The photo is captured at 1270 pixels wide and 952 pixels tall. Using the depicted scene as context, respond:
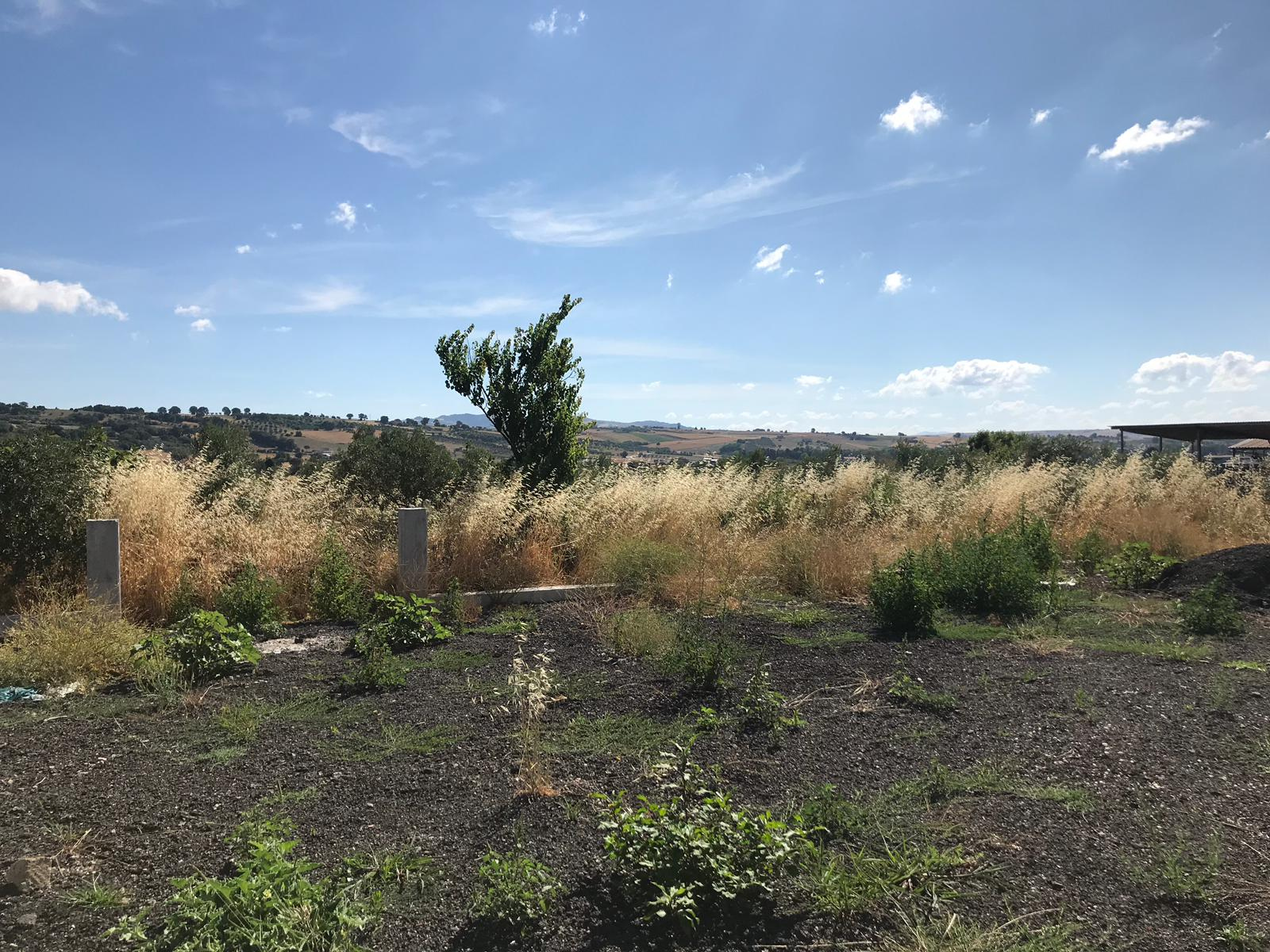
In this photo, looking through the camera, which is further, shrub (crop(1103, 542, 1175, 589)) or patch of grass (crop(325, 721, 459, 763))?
shrub (crop(1103, 542, 1175, 589))

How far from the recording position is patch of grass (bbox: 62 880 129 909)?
8.43ft

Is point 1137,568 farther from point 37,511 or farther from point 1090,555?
point 37,511

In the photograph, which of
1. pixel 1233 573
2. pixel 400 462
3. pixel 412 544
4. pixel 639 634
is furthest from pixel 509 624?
pixel 400 462

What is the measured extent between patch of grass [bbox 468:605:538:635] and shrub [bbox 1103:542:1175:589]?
6.35 meters

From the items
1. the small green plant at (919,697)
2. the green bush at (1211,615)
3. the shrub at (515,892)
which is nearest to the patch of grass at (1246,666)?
the green bush at (1211,615)

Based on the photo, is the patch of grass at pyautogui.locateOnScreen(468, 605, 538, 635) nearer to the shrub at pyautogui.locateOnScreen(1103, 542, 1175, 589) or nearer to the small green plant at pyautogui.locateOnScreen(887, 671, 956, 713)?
the small green plant at pyautogui.locateOnScreen(887, 671, 956, 713)

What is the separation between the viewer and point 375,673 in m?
4.87

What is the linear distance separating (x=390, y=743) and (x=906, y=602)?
420 centimetres

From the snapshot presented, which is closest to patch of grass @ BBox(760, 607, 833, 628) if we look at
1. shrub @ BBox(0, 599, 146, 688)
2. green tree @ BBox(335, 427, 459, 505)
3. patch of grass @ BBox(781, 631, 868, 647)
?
patch of grass @ BBox(781, 631, 868, 647)

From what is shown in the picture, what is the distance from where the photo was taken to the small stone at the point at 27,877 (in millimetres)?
2662

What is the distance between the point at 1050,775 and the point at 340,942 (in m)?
2.90

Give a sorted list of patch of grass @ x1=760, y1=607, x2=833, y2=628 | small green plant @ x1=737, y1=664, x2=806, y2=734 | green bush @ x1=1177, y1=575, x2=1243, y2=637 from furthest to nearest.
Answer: patch of grass @ x1=760, y1=607, x2=833, y2=628, green bush @ x1=1177, y1=575, x2=1243, y2=637, small green plant @ x1=737, y1=664, x2=806, y2=734

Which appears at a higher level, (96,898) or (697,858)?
(697,858)

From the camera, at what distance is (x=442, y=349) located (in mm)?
10602
